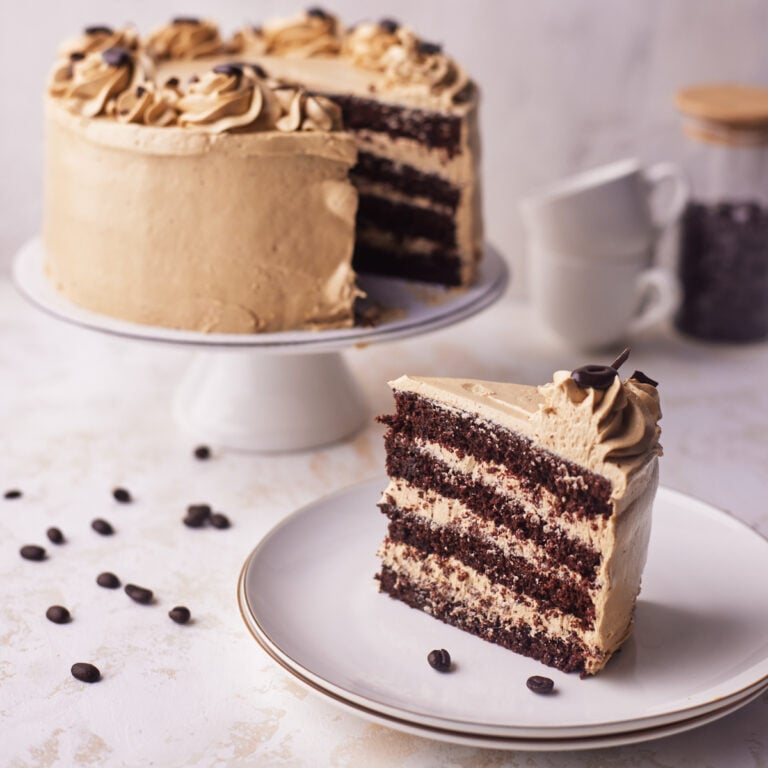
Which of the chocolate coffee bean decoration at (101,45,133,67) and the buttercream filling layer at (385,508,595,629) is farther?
the chocolate coffee bean decoration at (101,45,133,67)

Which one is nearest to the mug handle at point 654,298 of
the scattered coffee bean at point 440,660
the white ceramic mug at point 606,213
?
the white ceramic mug at point 606,213

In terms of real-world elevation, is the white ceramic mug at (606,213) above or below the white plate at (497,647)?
above

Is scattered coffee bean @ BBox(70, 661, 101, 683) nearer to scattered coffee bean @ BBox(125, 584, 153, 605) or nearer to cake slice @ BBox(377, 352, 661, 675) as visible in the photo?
scattered coffee bean @ BBox(125, 584, 153, 605)

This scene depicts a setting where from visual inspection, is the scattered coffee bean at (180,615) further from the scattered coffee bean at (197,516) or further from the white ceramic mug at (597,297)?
the white ceramic mug at (597,297)

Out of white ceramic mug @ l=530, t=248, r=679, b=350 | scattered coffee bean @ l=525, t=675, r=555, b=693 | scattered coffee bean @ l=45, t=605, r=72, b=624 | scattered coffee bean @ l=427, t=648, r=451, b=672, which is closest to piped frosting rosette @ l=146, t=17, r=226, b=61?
white ceramic mug @ l=530, t=248, r=679, b=350

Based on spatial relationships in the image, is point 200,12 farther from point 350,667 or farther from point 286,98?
point 350,667

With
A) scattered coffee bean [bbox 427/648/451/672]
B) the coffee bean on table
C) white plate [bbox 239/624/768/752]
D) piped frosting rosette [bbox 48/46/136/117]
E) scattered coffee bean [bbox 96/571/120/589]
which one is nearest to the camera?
white plate [bbox 239/624/768/752]
